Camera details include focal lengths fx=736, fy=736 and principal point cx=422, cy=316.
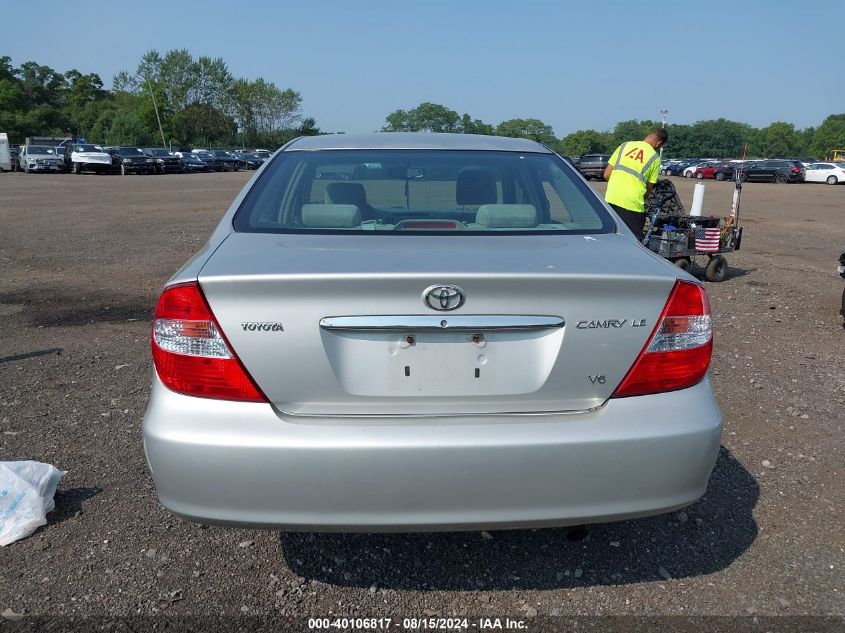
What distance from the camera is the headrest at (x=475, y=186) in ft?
11.1

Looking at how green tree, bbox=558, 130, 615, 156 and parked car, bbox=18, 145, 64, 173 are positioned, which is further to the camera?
green tree, bbox=558, 130, 615, 156

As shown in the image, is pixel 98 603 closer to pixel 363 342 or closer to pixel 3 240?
pixel 363 342

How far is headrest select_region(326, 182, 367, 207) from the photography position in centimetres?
333

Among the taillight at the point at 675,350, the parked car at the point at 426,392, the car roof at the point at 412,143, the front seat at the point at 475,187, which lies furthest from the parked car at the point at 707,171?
the parked car at the point at 426,392

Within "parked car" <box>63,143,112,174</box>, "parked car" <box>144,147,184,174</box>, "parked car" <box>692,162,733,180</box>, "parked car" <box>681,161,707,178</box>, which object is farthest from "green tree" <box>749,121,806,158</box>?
"parked car" <box>63,143,112,174</box>

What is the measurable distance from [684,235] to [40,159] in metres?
42.1

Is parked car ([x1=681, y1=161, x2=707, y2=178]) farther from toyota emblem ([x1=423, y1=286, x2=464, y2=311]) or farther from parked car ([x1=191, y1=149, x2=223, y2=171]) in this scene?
toyota emblem ([x1=423, y1=286, x2=464, y2=311])

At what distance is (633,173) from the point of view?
845 centimetres

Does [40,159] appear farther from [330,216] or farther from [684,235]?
[330,216]

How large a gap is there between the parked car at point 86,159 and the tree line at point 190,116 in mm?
40994

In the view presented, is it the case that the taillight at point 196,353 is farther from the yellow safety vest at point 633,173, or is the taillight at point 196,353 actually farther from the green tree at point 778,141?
the green tree at point 778,141

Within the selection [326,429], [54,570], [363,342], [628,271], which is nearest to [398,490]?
[326,429]

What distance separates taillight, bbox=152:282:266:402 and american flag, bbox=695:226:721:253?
7.81 meters

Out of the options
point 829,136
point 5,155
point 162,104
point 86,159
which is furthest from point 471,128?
point 829,136
